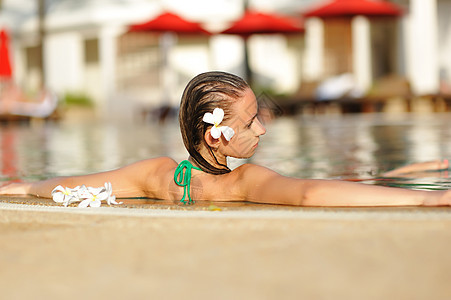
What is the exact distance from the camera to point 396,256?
5.71 feet

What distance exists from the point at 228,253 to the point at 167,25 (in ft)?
58.1

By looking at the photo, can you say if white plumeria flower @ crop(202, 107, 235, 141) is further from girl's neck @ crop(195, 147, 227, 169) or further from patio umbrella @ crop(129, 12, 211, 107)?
patio umbrella @ crop(129, 12, 211, 107)

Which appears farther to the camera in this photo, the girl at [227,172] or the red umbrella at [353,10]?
the red umbrella at [353,10]

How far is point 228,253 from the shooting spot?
1834 millimetres

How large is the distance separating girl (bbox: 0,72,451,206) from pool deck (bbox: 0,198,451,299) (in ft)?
0.60

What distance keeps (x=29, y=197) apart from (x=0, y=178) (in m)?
1.44

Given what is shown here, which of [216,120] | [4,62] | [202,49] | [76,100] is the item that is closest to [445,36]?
[202,49]

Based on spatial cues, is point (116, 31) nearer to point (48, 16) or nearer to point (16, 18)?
point (48, 16)

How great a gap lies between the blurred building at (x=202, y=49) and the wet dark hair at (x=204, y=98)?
1738 cm

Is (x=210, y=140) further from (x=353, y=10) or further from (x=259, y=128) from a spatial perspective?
(x=353, y=10)

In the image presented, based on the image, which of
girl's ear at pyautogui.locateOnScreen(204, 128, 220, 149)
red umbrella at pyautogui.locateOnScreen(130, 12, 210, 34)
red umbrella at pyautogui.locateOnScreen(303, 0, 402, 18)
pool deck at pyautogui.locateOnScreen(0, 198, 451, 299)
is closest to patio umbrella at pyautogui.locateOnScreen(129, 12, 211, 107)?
red umbrella at pyautogui.locateOnScreen(130, 12, 210, 34)

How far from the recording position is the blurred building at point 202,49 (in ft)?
68.0

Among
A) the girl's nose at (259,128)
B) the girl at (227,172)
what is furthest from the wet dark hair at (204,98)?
the girl's nose at (259,128)

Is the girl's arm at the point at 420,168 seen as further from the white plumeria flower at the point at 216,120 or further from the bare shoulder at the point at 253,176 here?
the white plumeria flower at the point at 216,120
